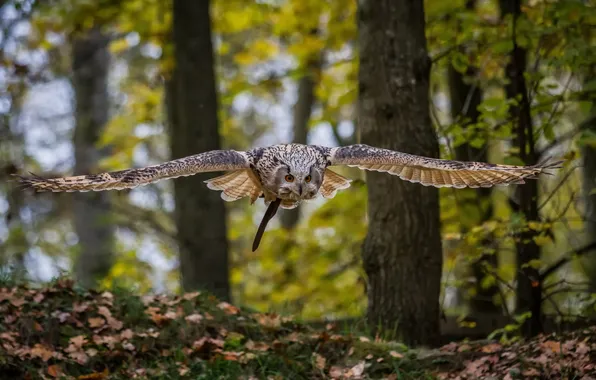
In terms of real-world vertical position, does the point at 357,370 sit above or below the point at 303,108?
below

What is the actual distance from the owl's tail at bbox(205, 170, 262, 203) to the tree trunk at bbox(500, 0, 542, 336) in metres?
2.40

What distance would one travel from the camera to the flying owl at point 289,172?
5.59 m

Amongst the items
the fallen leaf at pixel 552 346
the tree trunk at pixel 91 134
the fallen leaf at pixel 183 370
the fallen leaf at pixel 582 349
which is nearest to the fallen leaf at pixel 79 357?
the fallen leaf at pixel 183 370

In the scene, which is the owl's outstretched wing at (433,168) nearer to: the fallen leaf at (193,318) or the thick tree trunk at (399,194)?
the thick tree trunk at (399,194)

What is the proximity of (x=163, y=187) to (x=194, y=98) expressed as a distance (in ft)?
32.4

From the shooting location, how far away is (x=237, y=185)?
715 cm

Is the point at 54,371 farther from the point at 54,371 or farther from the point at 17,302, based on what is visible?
the point at 17,302

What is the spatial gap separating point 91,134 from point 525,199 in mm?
8776

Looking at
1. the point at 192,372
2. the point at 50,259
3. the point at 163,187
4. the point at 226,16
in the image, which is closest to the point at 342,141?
the point at 226,16

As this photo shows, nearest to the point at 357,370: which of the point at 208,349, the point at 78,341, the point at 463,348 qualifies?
the point at 463,348

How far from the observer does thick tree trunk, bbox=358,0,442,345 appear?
741 cm

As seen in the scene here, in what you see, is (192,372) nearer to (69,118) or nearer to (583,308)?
(583,308)

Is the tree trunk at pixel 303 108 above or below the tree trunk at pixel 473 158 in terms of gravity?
above

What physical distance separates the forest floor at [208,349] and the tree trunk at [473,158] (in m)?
2.11
